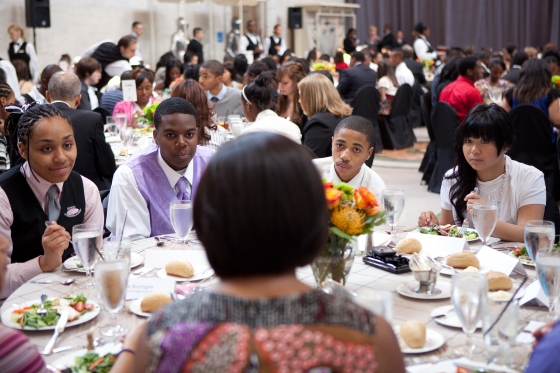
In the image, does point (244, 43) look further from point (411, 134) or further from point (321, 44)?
point (411, 134)

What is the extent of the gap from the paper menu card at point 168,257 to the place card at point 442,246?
0.73 m

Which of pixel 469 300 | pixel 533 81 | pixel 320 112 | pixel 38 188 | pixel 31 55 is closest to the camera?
pixel 469 300

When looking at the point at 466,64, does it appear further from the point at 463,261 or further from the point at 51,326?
the point at 51,326

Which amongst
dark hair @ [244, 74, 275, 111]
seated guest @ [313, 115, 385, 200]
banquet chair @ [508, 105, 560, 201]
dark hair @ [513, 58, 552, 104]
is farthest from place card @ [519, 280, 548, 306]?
dark hair @ [513, 58, 552, 104]

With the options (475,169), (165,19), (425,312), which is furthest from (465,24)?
(425,312)

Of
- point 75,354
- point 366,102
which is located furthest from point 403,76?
point 75,354

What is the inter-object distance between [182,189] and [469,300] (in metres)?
1.68

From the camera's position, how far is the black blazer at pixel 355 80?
862 centimetres

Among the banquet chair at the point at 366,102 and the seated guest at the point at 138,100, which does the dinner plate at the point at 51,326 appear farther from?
the banquet chair at the point at 366,102

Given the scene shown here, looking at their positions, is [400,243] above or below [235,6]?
below

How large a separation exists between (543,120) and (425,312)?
4083 millimetres

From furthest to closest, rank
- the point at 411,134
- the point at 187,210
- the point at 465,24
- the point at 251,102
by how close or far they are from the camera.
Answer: the point at 465,24 < the point at 411,134 < the point at 251,102 < the point at 187,210

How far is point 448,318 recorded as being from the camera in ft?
5.37

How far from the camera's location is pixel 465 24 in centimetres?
1944
